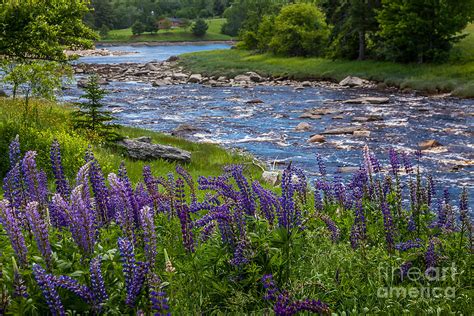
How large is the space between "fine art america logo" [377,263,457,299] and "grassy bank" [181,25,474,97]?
110 ft

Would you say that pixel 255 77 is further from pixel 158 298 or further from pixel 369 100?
pixel 158 298

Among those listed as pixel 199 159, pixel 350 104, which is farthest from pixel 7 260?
pixel 350 104

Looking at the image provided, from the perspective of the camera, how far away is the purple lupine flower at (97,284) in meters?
3.72

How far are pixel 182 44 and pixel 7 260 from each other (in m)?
156

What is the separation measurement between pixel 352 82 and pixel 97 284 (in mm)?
44955

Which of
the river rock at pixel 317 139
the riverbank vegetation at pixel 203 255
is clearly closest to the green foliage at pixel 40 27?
the river rock at pixel 317 139

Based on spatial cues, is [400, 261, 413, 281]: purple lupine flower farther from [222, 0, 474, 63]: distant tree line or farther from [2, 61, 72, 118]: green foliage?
[222, 0, 474, 63]: distant tree line

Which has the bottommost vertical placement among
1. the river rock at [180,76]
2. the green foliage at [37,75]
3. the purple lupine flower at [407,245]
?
the river rock at [180,76]

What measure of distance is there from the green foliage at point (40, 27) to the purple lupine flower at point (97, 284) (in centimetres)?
1499

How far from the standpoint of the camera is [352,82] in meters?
46.8

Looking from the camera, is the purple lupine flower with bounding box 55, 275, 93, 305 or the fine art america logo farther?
the fine art america logo

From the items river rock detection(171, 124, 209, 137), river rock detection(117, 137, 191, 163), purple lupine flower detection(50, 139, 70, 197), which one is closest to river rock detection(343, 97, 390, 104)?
river rock detection(171, 124, 209, 137)

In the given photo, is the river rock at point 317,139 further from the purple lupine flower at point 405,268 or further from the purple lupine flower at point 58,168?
the purple lupine flower at point 58,168

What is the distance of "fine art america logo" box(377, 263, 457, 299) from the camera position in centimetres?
524
